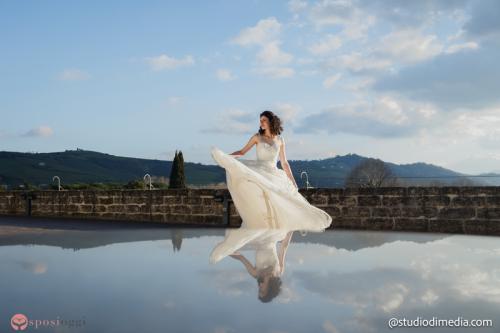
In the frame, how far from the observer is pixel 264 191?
724 cm

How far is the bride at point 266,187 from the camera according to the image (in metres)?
7.27

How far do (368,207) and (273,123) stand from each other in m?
2.70

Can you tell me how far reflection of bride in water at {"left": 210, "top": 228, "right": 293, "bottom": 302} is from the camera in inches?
140

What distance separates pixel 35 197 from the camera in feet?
44.8

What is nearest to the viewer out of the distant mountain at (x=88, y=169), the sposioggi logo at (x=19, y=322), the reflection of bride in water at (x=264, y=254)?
the sposioggi logo at (x=19, y=322)

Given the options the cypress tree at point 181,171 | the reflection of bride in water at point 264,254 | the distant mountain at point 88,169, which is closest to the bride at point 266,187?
the reflection of bride in water at point 264,254

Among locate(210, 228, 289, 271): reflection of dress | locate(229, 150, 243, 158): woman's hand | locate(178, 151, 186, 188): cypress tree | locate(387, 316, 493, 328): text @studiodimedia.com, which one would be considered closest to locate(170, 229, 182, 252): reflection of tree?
Answer: locate(210, 228, 289, 271): reflection of dress

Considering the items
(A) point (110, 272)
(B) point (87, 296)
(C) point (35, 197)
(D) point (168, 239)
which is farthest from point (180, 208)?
(B) point (87, 296)

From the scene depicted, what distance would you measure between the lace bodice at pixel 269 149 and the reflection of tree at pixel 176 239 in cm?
177

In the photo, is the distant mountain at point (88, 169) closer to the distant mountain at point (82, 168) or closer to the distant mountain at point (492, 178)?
the distant mountain at point (82, 168)

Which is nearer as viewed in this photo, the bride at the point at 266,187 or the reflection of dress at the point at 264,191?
the reflection of dress at the point at 264,191

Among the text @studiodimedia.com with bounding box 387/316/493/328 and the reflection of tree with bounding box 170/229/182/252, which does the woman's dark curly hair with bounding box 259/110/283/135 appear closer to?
the reflection of tree with bounding box 170/229/182/252

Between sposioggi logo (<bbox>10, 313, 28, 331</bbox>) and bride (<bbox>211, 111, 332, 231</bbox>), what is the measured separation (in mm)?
4536

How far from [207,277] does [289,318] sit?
1.38 metres
